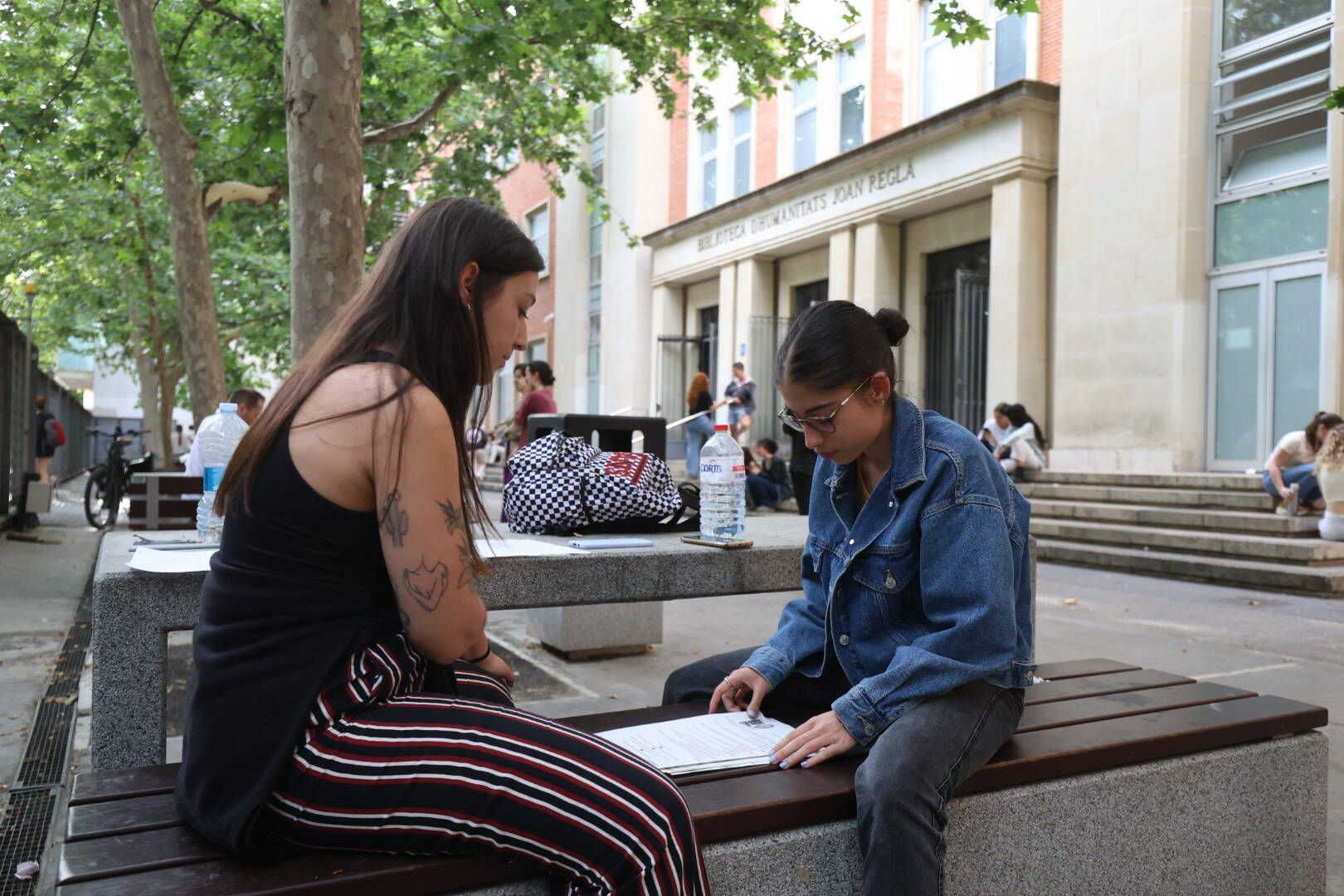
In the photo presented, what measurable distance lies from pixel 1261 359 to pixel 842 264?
757cm

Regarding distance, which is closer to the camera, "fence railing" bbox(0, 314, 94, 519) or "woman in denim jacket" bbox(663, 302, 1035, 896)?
"woman in denim jacket" bbox(663, 302, 1035, 896)

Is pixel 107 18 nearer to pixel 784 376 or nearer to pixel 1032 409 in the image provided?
pixel 784 376

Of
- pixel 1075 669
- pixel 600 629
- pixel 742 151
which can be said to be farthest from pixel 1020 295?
pixel 1075 669

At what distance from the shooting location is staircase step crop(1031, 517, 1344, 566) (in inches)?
369

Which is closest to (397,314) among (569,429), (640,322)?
(569,429)

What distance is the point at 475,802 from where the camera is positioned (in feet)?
5.82

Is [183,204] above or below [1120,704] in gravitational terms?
above

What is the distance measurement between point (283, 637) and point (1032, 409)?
1439 centimetres

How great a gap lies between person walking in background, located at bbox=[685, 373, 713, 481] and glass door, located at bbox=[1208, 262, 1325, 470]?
720 centimetres

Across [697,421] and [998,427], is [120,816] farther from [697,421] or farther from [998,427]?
[697,421]

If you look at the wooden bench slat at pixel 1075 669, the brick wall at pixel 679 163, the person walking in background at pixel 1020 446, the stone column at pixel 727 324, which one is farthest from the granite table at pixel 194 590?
the brick wall at pixel 679 163

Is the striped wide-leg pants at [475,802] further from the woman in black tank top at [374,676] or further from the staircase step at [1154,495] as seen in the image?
the staircase step at [1154,495]

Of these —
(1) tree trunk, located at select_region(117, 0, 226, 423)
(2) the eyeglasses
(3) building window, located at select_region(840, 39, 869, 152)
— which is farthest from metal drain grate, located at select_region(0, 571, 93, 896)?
(3) building window, located at select_region(840, 39, 869, 152)

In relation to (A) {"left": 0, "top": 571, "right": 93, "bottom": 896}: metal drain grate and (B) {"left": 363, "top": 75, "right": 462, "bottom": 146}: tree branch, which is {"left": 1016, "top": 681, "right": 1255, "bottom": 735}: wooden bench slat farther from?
Answer: (B) {"left": 363, "top": 75, "right": 462, "bottom": 146}: tree branch
